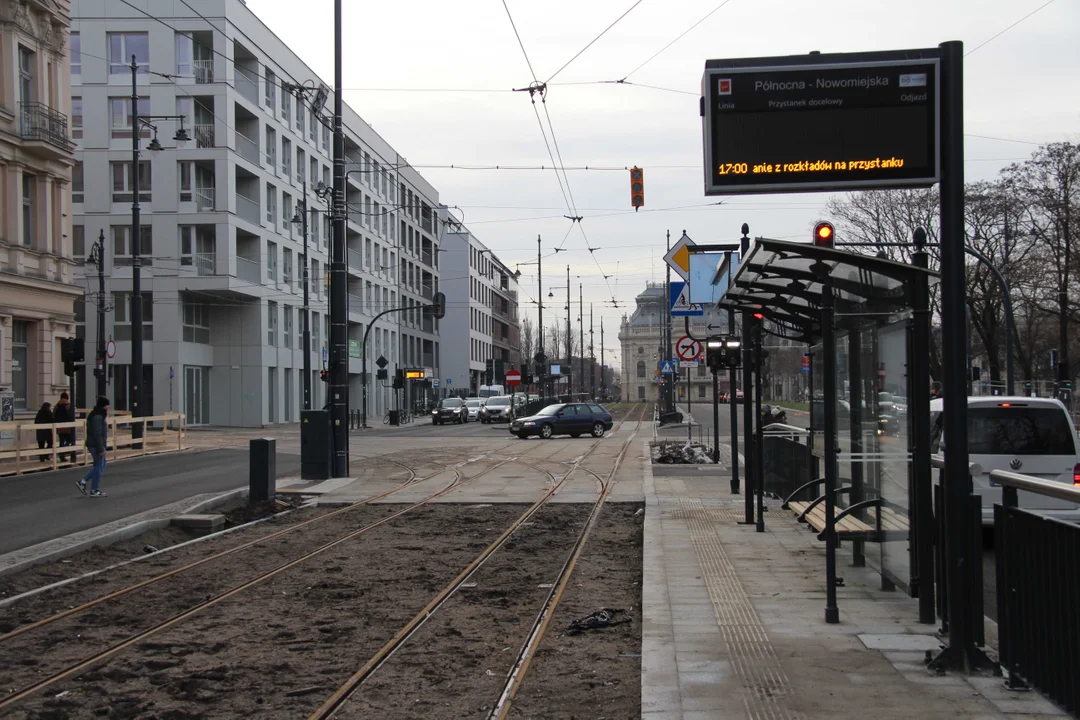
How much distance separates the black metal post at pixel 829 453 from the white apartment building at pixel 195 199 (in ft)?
129

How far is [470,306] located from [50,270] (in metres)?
64.7

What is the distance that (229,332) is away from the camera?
5153 cm

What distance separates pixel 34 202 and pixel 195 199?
51.3 feet

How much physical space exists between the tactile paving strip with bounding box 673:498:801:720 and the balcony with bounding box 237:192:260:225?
42.6 metres

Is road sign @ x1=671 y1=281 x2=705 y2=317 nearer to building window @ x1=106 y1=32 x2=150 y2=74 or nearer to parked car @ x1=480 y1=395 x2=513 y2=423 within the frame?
parked car @ x1=480 y1=395 x2=513 y2=423

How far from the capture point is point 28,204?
1259 inches

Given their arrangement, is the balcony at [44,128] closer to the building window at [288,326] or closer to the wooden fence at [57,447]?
the wooden fence at [57,447]

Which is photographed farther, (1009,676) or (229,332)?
(229,332)

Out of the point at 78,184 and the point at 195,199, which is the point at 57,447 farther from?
the point at 78,184

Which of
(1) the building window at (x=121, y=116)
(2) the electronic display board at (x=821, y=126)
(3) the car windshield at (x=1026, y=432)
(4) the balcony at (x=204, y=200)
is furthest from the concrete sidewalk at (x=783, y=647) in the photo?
(1) the building window at (x=121, y=116)

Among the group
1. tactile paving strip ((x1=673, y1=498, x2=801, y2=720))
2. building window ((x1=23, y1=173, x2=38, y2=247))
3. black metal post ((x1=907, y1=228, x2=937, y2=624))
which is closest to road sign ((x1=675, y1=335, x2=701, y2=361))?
tactile paving strip ((x1=673, y1=498, x2=801, y2=720))

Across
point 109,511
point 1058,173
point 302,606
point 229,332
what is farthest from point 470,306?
point 302,606

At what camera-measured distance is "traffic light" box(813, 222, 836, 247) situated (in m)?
8.32

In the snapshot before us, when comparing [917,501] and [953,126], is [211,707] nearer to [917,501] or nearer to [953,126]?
[917,501]
